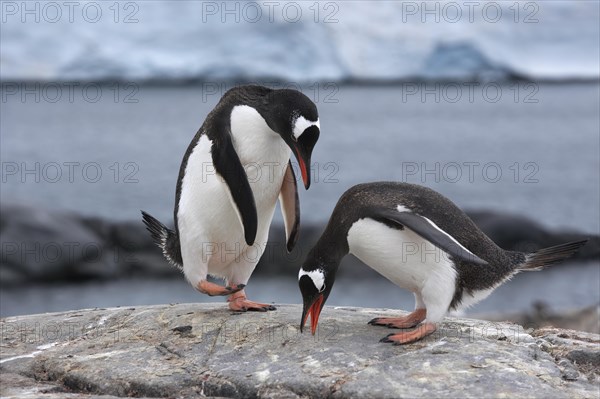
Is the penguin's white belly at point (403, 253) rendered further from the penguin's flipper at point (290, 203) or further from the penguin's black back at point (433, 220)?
Answer: the penguin's flipper at point (290, 203)

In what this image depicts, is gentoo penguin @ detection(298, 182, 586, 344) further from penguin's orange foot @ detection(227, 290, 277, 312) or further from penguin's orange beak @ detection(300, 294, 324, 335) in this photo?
penguin's orange foot @ detection(227, 290, 277, 312)

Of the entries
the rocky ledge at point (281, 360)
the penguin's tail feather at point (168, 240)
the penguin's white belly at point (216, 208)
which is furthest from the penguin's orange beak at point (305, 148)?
the penguin's tail feather at point (168, 240)

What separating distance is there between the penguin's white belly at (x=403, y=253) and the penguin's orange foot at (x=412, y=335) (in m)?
0.19

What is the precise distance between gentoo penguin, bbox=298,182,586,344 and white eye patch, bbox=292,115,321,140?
1.34ft

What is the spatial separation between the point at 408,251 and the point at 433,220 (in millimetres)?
190

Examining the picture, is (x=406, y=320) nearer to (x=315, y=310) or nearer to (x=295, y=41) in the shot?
(x=315, y=310)

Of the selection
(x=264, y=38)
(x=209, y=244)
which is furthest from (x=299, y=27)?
(x=209, y=244)

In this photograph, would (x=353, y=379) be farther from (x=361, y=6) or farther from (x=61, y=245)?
(x=361, y=6)

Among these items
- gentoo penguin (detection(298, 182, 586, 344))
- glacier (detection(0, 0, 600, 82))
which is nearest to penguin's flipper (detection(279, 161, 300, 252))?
gentoo penguin (detection(298, 182, 586, 344))

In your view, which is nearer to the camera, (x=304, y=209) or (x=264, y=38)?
(x=304, y=209)

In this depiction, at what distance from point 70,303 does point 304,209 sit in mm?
12741

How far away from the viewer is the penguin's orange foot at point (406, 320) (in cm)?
431

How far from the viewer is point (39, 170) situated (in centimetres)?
3897

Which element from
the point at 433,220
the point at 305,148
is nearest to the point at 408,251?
the point at 433,220
